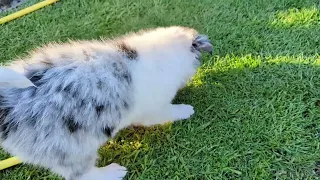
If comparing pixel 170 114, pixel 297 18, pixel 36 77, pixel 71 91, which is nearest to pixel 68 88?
pixel 71 91

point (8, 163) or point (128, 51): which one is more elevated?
point (128, 51)

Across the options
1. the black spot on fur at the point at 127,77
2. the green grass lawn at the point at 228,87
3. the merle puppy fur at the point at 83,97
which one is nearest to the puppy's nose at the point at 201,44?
the merle puppy fur at the point at 83,97

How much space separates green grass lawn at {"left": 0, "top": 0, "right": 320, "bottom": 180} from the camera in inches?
108

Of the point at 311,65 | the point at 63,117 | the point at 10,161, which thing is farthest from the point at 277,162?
the point at 10,161

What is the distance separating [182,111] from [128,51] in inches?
25.0

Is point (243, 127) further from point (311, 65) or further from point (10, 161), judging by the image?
point (10, 161)

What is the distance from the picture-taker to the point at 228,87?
10.2 ft

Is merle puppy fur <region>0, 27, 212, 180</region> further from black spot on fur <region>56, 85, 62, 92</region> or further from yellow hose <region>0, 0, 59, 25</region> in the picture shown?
yellow hose <region>0, 0, 59, 25</region>

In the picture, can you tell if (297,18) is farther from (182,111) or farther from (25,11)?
(25,11)

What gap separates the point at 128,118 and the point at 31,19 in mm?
1734

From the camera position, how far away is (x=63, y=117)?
2307 mm

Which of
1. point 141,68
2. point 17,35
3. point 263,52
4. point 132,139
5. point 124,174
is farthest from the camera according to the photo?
point 17,35

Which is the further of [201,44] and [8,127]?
[201,44]

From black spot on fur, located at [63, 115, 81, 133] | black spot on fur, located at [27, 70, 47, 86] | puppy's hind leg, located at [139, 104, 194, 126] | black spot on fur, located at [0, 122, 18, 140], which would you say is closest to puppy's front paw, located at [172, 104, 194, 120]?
puppy's hind leg, located at [139, 104, 194, 126]
